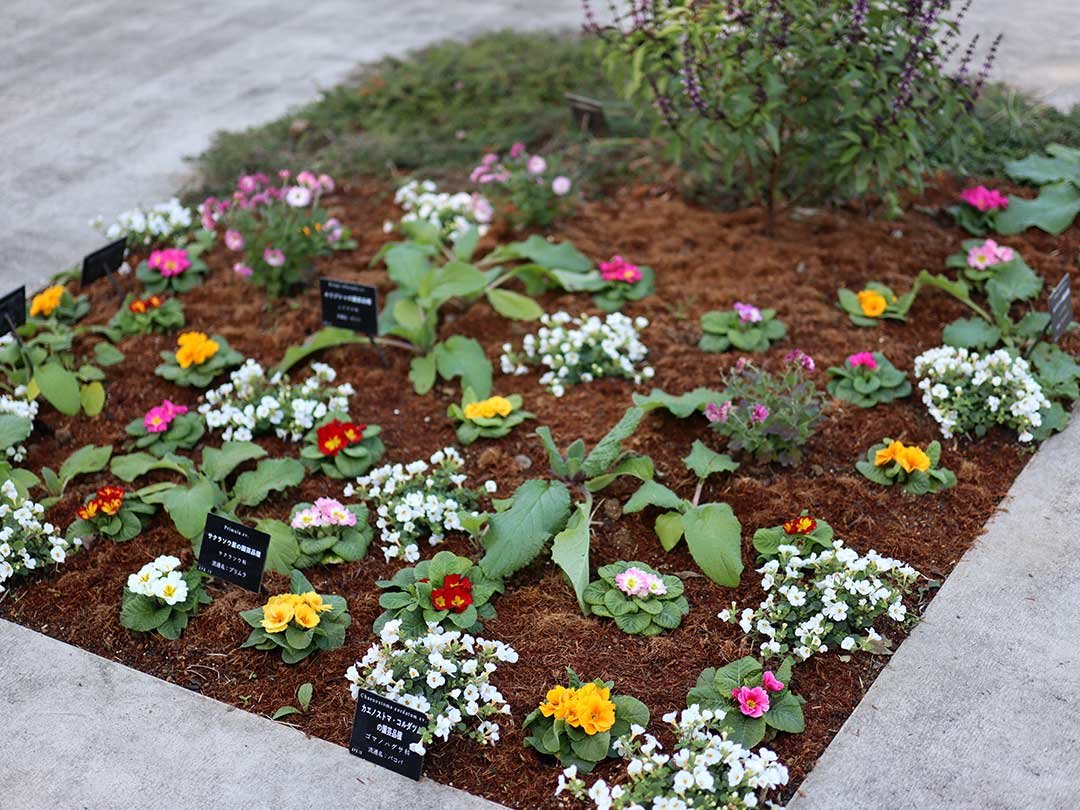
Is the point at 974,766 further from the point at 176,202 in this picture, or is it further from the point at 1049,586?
the point at 176,202

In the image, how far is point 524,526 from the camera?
122 inches

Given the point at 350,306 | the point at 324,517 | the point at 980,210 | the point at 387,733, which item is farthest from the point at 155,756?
the point at 980,210

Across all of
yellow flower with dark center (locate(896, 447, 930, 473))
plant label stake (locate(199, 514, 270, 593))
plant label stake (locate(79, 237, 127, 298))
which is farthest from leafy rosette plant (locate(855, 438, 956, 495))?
plant label stake (locate(79, 237, 127, 298))

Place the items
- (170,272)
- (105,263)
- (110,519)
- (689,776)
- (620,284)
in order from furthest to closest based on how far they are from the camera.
Answer: (170,272)
(105,263)
(620,284)
(110,519)
(689,776)

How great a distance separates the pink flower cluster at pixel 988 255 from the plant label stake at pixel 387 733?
266cm

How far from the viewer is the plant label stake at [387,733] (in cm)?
261

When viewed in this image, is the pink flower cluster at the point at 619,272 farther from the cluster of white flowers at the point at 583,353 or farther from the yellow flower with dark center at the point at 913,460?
the yellow flower with dark center at the point at 913,460

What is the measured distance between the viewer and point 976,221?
182 inches

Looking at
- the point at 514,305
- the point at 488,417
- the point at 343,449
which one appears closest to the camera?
the point at 343,449

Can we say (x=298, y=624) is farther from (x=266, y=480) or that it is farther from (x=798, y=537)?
(x=798, y=537)

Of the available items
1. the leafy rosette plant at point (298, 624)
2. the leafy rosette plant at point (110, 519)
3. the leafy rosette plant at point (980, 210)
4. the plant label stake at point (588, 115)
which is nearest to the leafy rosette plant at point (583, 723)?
the leafy rosette plant at point (298, 624)

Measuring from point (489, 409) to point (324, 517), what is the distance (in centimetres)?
66

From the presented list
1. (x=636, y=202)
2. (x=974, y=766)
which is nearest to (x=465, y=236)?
(x=636, y=202)

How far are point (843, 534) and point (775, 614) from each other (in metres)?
0.41
